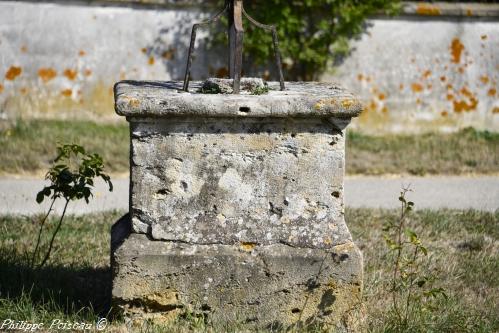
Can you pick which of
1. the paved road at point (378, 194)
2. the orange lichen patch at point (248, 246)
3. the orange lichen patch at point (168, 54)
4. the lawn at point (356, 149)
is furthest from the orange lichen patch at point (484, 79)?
the orange lichen patch at point (248, 246)

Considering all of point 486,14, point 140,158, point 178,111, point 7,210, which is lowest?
point 7,210

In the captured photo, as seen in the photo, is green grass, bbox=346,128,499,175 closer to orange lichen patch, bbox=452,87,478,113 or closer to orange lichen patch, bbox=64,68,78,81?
orange lichen patch, bbox=452,87,478,113

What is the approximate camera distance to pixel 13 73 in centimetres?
859

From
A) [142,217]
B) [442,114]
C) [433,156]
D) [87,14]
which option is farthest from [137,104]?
[442,114]

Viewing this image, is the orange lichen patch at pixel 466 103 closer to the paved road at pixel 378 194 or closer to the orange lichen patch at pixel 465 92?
the orange lichen patch at pixel 465 92

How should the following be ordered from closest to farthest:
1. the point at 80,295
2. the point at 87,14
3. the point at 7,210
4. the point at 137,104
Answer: the point at 137,104 → the point at 80,295 → the point at 7,210 → the point at 87,14

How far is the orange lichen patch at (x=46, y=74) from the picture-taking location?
8648 millimetres

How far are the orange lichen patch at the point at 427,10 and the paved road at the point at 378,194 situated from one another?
248cm

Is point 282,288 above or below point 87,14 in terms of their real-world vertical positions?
below

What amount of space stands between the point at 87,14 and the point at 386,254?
5.17m

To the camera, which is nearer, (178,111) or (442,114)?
(178,111)

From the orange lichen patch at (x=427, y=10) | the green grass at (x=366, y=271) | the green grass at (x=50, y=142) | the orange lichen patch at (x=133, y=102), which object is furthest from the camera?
the orange lichen patch at (x=427, y=10)

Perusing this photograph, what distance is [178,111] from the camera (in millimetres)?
3344

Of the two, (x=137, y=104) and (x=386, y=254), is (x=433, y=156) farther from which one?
(x=137, y=104)
